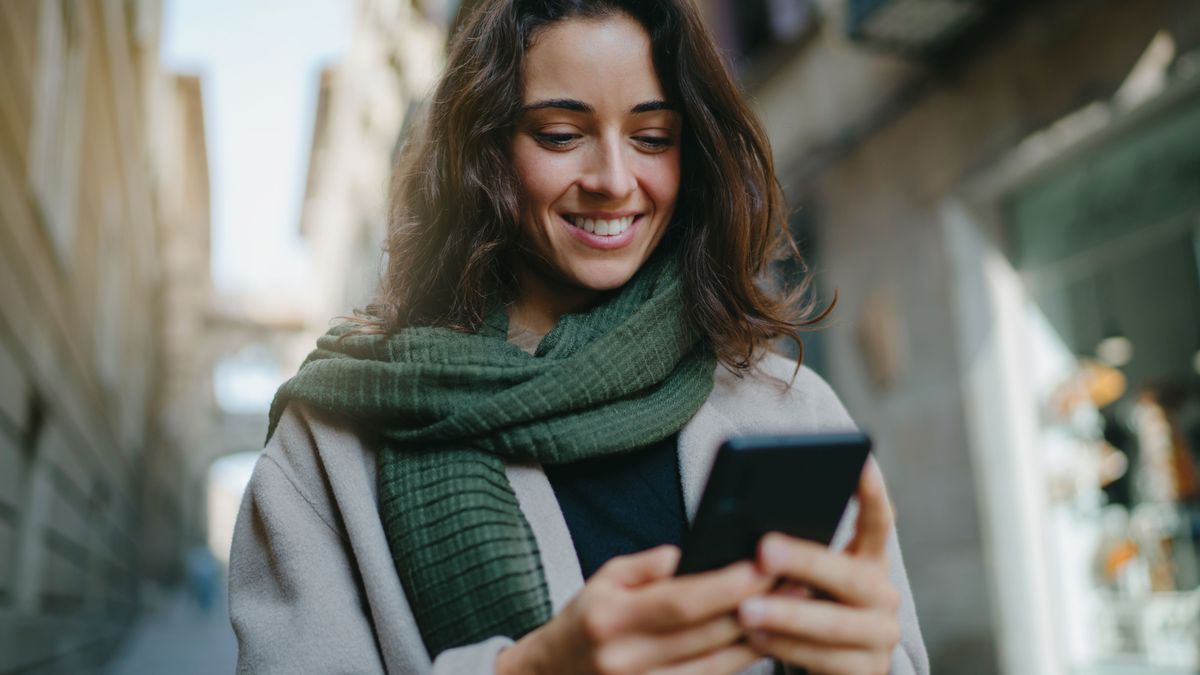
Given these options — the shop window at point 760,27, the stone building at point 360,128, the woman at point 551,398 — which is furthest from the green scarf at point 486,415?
the stone building at point 360,128

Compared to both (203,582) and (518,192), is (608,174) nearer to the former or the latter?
(518,192)

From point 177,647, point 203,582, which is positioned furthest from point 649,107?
point 203,582

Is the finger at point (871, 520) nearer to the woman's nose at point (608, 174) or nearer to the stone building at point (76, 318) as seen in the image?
the woman's nose at point (608, 174)

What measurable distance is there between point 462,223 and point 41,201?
5.49 meters

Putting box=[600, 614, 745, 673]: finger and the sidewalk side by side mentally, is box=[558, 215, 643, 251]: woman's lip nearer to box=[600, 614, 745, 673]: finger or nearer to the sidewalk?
box=[600, 614, 745, 673]: finger

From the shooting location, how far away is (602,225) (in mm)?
1488

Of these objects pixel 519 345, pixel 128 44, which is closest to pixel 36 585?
pixel 519 345

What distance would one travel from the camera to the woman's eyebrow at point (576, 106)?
1435 millimetres

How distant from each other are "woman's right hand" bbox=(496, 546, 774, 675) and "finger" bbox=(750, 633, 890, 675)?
0.02 meters

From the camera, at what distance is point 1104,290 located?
A: 6023 millimetres

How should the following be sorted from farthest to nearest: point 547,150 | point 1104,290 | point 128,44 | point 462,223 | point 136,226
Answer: point 136,226, point 128,44, point 1104,290, point 462,223, point 547,150

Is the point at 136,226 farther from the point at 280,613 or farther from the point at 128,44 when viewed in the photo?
the point at 280,613

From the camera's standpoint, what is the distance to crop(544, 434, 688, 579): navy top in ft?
4.54

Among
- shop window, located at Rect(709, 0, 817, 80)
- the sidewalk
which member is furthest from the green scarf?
shop window, located at Rect(709, 0, 817, 80)
